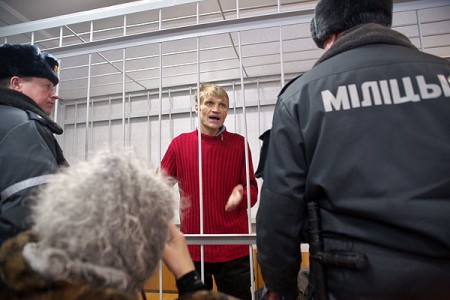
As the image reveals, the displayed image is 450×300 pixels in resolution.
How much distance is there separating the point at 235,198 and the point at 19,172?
3.26 ft

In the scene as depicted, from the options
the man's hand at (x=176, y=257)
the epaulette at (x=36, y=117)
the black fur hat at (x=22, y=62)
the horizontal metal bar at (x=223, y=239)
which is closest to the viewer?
the man's hand at (x=176, y=257)

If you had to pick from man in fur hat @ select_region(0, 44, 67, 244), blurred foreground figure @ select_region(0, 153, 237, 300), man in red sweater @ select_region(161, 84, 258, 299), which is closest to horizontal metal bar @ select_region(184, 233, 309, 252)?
man in red sweater @ select_region(161, 84, 258, 299)

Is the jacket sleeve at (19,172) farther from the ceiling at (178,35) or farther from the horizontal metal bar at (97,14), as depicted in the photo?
the horizontal metal bar at (97,14)

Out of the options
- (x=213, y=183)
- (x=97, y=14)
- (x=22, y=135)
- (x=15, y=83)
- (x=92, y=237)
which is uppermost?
(x=97, y=14)

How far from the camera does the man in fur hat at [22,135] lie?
3.27 feet

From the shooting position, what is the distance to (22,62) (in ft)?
4.35

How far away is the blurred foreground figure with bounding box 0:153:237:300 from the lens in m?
0.50

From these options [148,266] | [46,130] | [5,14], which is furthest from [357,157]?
[5,14]

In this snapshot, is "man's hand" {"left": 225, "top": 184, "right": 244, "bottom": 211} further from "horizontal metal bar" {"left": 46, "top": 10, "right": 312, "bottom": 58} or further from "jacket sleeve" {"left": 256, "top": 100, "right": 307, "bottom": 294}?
"horizontal metal bar" {"left": 46, "top": 10, "right": 312, "bottom": 58}

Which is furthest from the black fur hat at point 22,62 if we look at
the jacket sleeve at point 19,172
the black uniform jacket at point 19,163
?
the jacket sleeve at point 19,172

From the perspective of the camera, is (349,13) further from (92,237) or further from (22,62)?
(22,62)

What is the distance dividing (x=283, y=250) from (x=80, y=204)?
2.05ft

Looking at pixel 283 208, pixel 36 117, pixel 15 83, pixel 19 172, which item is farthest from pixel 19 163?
pixel 283 208

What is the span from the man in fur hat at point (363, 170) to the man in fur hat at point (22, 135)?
2.46 feet
